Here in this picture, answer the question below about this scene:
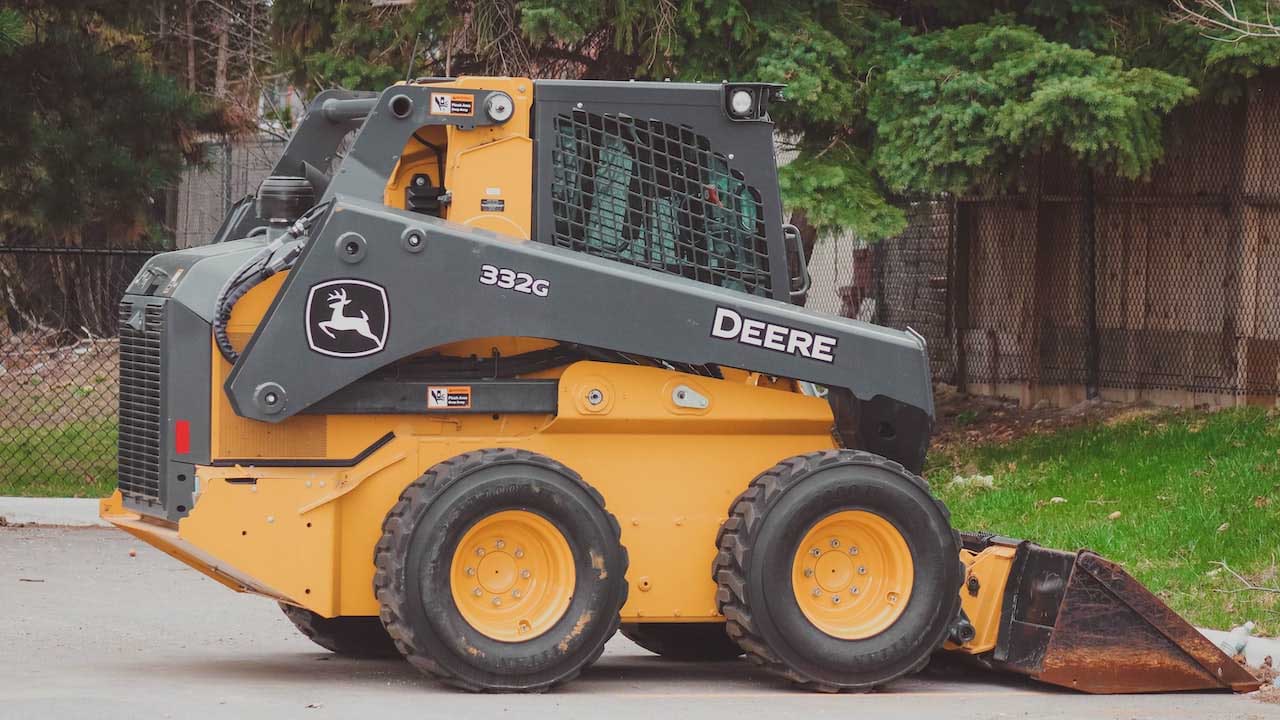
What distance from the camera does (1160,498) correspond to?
11953 millimetres

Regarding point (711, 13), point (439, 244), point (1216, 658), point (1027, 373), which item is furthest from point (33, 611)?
point (1027, 373)

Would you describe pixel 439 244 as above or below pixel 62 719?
above

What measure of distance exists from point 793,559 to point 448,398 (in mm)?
1567

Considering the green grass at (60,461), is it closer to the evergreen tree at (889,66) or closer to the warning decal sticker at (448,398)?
the evergreen tree at (889,66)

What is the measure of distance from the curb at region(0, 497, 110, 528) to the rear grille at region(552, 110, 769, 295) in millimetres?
6574

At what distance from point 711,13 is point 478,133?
6450mm

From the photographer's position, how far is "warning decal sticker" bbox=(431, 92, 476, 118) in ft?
24.6

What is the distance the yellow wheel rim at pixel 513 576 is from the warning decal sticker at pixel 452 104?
170 centimetres

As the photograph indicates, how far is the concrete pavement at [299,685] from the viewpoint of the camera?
6.77 meters

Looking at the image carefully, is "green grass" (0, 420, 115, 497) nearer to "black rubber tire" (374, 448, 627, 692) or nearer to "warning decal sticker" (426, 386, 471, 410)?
"warning decal sticker" (426, 386, 471, 410)

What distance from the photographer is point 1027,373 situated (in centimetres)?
1692

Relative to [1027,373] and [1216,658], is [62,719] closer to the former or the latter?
[1216,658]

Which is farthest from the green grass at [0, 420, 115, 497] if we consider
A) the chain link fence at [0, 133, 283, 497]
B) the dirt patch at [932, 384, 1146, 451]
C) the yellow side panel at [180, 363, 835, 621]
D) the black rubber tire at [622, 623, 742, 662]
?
the yellow side panel at [180, 363, 835, 621]

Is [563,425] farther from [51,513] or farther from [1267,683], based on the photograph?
[51,513]
